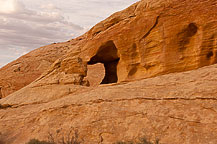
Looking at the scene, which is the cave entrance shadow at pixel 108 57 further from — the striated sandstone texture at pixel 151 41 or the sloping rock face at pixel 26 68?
the sloping rock face at pixel 26 68

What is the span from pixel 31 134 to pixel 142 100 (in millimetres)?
4641

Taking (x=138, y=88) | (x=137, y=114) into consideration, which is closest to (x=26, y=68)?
(x=138, y=88)

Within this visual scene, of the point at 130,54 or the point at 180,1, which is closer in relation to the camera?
the point at 180,1

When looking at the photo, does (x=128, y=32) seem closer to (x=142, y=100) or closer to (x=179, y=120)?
(x=142, y=100)

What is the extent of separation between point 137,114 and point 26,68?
881 inches

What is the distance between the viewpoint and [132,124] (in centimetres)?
723

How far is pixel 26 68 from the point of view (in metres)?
27.0

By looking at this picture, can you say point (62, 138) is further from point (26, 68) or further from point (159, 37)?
point (26, 68)

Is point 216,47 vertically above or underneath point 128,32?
underneath

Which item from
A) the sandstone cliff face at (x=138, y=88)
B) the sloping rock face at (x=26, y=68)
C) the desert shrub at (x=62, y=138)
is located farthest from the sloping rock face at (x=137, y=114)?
the sloping rock face at (x=26, y=68)

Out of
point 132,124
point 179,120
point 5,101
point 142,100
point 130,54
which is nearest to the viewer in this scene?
point 179,120

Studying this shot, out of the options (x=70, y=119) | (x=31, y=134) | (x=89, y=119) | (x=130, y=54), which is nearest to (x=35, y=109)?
(x=31, y=134)

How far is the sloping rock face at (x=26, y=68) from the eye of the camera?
1022 inches

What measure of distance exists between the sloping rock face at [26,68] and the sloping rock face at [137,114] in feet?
54.5
